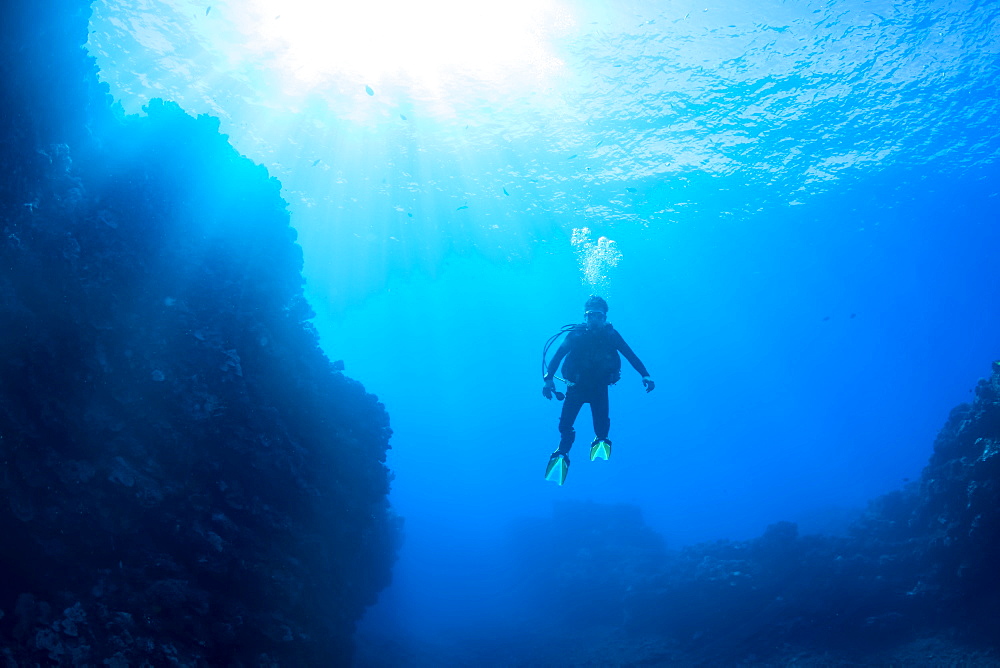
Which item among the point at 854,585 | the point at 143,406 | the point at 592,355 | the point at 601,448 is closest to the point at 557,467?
the point at 601,448

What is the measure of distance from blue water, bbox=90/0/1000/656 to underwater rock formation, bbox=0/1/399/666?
6890mm

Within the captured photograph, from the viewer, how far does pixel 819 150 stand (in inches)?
908

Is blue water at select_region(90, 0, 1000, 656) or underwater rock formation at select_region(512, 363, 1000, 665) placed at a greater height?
blue water at select_region(90, 0, 1000, 656)

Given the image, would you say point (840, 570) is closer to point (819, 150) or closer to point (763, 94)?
point (763, 94)

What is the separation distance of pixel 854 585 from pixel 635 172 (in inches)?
746

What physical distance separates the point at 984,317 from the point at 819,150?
64855 mm

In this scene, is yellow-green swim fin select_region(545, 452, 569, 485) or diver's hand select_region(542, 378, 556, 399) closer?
diver's hand select_region(542, 378, 556, 399)

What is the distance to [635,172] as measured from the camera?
2445 cm

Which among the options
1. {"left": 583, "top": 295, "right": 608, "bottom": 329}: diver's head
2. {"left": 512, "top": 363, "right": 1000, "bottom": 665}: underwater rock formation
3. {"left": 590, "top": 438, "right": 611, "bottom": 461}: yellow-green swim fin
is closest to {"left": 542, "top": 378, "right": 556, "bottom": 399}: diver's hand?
{"left": 583, "top": 295, "right": 608, "bottom": 329}: diver's head

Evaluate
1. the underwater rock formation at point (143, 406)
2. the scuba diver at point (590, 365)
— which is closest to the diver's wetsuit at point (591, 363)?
the scuba diver at point (590, 365)

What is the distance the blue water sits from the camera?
16469mm

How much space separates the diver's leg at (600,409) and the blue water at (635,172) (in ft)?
35.2

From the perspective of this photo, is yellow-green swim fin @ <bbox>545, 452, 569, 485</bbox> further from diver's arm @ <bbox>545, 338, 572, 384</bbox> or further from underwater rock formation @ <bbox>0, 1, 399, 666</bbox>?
underwater rock formation @ <bbox>0, 1, 399, 666</bbox>

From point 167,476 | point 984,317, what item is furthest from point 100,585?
point 984,317
